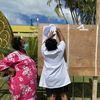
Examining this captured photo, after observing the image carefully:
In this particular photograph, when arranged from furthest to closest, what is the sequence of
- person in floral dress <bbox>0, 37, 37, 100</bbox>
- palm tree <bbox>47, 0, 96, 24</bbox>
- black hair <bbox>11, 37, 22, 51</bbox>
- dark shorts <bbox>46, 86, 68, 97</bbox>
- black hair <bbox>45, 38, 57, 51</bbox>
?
palm tree <bbox>47, 0, 96, 24</bbox> → dark shorts <bbox>46, 86, 68, 97</bbox> → black hair <bbox>45, 38, 57, 51</bbox> → black hair <bbox>11, 37, 22, 51</bbox> → person in floral dress <bbox>0, 37, 37, 100</bbox>


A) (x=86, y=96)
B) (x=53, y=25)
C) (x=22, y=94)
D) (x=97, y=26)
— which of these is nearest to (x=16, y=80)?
(x=22, y=94)

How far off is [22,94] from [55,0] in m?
21.7

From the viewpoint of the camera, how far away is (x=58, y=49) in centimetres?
659

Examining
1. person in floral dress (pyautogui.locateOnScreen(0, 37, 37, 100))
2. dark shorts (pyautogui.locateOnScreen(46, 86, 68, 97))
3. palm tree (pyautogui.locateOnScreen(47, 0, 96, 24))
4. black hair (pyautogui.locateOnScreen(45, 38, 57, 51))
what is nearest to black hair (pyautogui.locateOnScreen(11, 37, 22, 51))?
person in floral dress (pyautogui.locateOnScreen(0, 37, 37, 100))

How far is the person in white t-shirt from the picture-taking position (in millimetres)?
6590

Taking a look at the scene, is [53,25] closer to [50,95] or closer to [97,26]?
[97,26]

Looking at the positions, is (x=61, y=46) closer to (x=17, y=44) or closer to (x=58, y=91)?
Result: (x=58, y=91)

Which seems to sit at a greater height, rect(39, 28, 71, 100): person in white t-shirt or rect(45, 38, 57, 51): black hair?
rect(45, 38, 57, 51): black hair

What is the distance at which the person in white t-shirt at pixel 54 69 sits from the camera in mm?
6590

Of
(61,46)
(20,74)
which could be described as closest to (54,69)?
(61,46)

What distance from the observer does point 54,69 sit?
6.62 meters

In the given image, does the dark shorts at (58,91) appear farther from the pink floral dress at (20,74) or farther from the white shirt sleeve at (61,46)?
the pink floral dress at (20,74)

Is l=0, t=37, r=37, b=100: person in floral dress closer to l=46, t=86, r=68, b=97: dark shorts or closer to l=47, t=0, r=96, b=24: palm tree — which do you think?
l=46, t=86, r=68, b=97: dark shorts

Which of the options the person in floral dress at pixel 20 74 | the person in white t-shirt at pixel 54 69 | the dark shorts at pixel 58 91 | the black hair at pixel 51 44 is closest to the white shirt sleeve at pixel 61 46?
the person in white t-shirt at pixel 54 69
